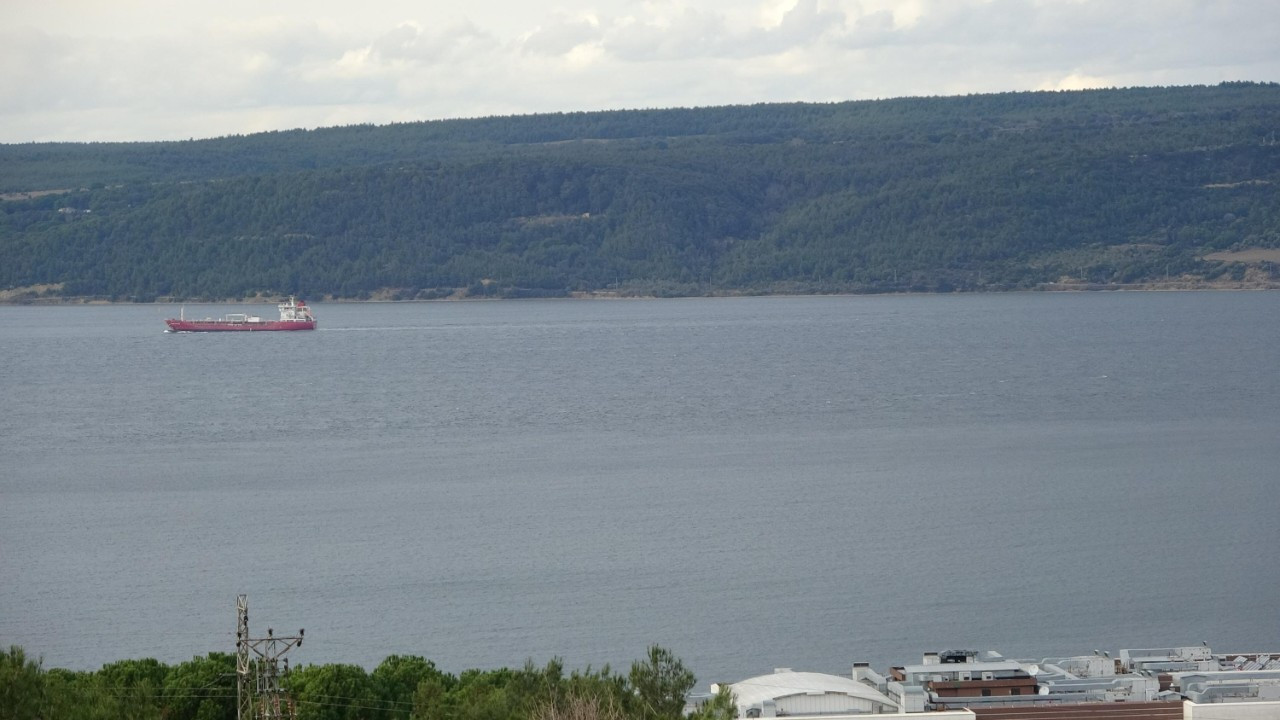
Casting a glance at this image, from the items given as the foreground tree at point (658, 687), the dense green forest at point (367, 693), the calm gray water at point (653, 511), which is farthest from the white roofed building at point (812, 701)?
the calm gray water at point (653, 511)

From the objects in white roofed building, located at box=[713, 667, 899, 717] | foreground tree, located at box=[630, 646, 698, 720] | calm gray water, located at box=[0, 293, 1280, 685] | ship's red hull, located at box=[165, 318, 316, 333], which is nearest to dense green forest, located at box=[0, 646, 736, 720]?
foreground tree, located at box=[630, 646, 698, 720]

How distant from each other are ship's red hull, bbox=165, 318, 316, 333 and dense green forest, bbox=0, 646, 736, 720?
470 feet

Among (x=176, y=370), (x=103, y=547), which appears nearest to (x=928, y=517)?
(x=103, y=547)

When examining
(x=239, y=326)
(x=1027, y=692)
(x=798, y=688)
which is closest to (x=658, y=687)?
(x=798, y=688)

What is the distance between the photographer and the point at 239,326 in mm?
172125

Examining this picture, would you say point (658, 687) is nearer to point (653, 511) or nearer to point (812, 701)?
point (812, 701)

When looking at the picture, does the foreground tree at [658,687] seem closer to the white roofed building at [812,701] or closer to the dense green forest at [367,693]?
the dense green forest at [367,693]

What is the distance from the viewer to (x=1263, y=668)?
31.6m

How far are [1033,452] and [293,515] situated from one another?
96.1ft

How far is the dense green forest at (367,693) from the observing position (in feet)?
76.5

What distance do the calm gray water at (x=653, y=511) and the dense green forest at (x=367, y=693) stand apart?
1048 centimetres

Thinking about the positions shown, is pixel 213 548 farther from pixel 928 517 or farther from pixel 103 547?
pixel 928 517

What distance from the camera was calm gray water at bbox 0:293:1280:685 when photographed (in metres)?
42.8

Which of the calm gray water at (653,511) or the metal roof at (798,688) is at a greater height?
the metal roof at (798,688)
